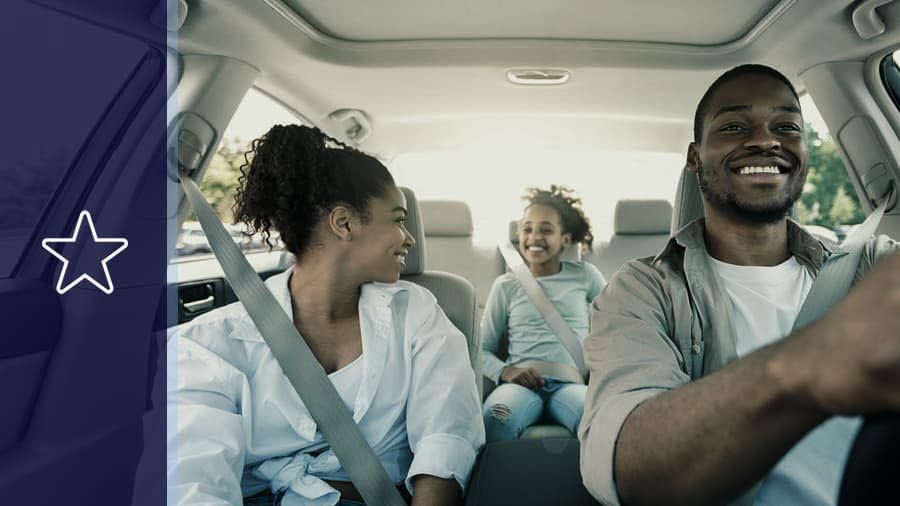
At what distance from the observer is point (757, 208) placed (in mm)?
1354

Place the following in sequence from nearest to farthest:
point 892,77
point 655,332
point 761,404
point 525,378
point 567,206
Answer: point 761,404 < point 655,332 < point 892,77 < point 525,378 < point 567,206

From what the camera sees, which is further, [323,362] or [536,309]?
[536,309]

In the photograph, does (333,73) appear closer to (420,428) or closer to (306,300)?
(306,300)

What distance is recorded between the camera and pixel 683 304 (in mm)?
1263

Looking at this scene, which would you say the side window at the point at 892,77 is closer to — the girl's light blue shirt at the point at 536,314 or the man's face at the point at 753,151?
the man's face at the point at 753,151

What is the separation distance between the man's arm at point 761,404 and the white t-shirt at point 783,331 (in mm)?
352

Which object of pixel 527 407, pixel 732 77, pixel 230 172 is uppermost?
pixel 732 77

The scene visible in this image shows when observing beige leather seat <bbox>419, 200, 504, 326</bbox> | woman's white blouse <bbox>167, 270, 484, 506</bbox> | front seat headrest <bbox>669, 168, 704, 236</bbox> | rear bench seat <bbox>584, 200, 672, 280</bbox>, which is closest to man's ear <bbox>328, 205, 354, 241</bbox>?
woman's white blouse <bbox>167, 270, 484, 506</bbox>

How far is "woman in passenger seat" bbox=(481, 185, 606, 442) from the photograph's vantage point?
2.52 meters

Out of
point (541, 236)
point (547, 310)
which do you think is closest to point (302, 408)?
point (547, 310)

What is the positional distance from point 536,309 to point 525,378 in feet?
1.60

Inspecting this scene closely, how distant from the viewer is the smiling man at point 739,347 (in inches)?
19.9

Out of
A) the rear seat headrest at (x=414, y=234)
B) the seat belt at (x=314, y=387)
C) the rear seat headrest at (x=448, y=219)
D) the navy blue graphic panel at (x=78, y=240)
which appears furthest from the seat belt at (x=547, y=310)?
the navy blue graphic panel at (x=78, y=240)

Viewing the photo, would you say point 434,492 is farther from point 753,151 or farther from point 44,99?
point 44,99
